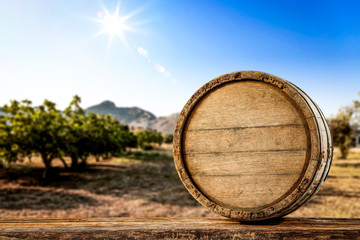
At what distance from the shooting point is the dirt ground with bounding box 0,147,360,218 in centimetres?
826

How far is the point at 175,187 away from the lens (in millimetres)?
13297

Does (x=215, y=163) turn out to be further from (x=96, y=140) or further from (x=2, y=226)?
(x=96, y=140)

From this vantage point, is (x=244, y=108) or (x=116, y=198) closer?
(x=244, y=108)

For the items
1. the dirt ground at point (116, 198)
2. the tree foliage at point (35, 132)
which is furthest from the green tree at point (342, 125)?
the tree foliage at point (35, 132)

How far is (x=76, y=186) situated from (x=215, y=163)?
14.4m

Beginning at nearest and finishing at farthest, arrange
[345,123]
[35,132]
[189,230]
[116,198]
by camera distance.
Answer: [189,230] → [116,198] → [35,132] → [345,123]

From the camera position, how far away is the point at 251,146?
130 cm

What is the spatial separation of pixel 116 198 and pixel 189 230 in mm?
10670

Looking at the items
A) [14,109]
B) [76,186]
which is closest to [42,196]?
[76,186]

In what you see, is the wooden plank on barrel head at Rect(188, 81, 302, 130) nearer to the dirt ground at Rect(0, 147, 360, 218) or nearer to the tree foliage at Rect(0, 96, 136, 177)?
the dirt ground at Rect(0, 147, 360, 218)

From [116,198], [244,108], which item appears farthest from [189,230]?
[116,198]

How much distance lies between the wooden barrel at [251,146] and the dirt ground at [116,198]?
7272 millimetres

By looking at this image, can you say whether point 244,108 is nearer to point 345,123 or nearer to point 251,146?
point 251,146

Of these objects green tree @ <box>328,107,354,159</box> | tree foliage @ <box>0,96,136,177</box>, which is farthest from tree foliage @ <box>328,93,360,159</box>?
tree foliage @ <box>0,96,136,177</box>
